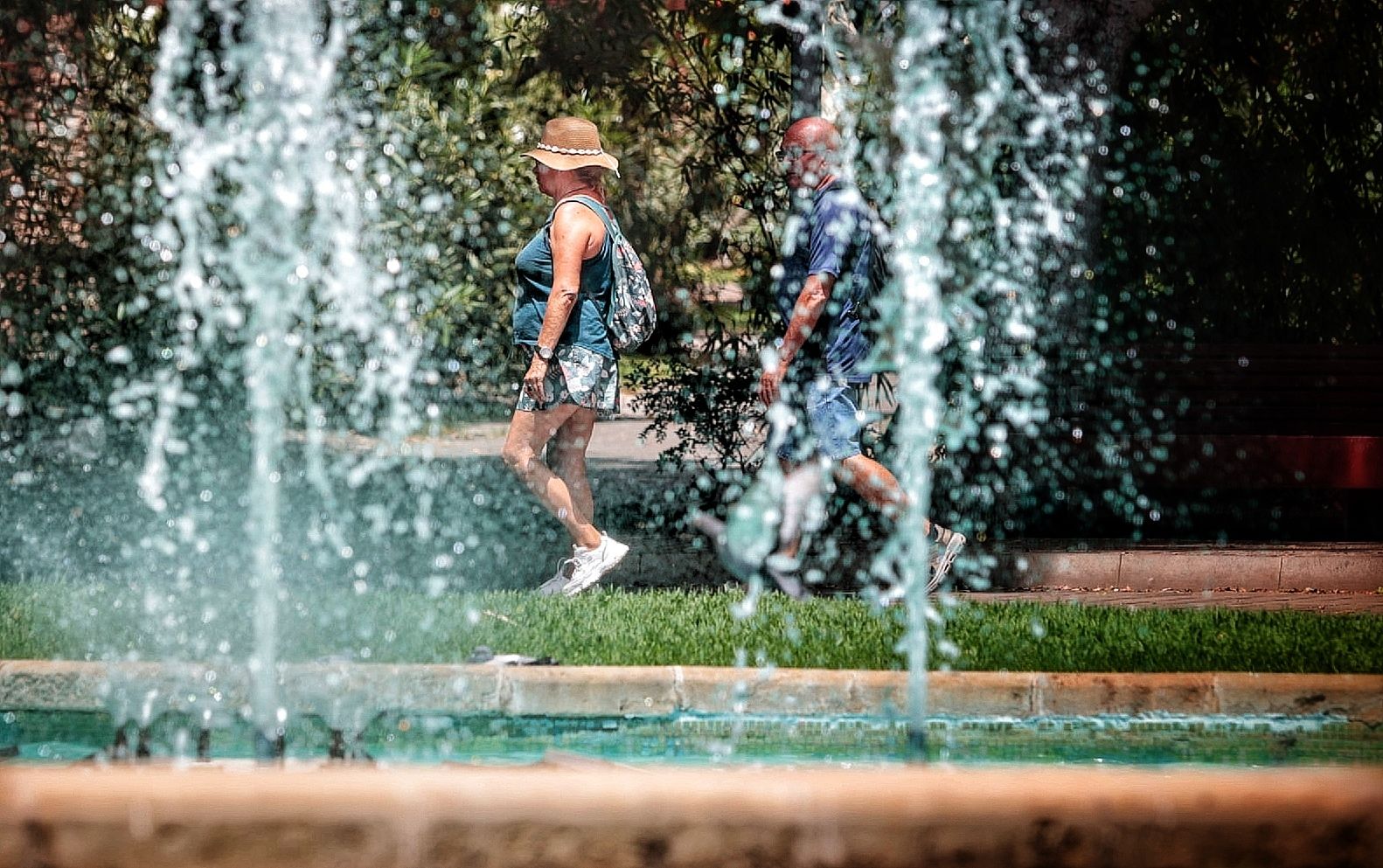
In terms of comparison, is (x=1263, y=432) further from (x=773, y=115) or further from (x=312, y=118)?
(x=312, y=118)

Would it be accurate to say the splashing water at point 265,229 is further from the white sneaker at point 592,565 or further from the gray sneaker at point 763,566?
the gray sneaker at point 763,566

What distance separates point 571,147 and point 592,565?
1.64m

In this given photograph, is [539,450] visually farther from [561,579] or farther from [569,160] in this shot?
[569,160]

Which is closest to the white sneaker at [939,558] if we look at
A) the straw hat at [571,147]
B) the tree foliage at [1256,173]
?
the straw hat at [571,147]

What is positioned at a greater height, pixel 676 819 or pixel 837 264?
pixel 837 264

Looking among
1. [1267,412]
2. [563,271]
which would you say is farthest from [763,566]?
[1267,412]

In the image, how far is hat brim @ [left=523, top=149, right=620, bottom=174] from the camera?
7244 millimetres

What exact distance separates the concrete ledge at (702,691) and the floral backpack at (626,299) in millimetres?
1938

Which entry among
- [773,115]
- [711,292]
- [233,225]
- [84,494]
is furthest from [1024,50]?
[84,494]

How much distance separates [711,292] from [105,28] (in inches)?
134

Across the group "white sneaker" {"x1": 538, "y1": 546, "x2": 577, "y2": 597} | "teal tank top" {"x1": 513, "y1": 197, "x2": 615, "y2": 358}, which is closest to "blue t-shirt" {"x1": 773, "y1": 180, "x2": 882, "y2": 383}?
"teal tank top" {"x1": 513, "y1": 197, "x2": 615, "y2": 358}

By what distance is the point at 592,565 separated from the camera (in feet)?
24.4

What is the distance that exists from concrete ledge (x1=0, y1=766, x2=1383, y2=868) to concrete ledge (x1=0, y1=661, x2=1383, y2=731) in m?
2.78

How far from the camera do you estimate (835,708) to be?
18.7ft
